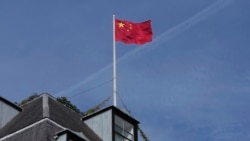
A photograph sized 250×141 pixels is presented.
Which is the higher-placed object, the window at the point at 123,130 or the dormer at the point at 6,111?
the dormer at the point at 6,111

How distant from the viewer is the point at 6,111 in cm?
2934

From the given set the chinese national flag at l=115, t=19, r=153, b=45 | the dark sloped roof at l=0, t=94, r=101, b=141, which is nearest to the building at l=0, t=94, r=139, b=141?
the dark sloped roof at l=0, t=94, r=101, b=141

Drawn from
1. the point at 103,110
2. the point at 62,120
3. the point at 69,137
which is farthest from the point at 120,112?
the point at 69,137

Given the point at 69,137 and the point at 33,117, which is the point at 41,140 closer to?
the point at 69,137

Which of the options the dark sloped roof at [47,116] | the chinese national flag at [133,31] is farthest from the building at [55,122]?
the chinese national flag at [133,31]

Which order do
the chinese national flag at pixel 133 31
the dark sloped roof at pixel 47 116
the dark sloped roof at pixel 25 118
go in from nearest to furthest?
the dark sloped roof at pixel 25 118 → the dark sloped roof at pixel 47 116 → the chinese national flag at pixel 133 31

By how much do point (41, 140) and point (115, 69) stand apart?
7.90m

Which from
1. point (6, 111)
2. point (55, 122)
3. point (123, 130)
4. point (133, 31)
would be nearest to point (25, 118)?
point (6, 111)

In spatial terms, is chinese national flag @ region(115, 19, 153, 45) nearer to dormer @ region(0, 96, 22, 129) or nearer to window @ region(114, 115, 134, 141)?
window @ region(114, 115, 134, 141)

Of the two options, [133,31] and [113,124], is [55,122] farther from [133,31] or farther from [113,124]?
[133,31]

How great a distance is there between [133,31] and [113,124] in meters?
6.96

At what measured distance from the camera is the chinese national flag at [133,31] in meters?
34.2

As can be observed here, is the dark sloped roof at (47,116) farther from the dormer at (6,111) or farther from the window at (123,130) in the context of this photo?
the window at (123,130)

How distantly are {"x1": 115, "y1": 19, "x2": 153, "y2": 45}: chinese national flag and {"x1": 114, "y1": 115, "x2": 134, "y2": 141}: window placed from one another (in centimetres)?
569
